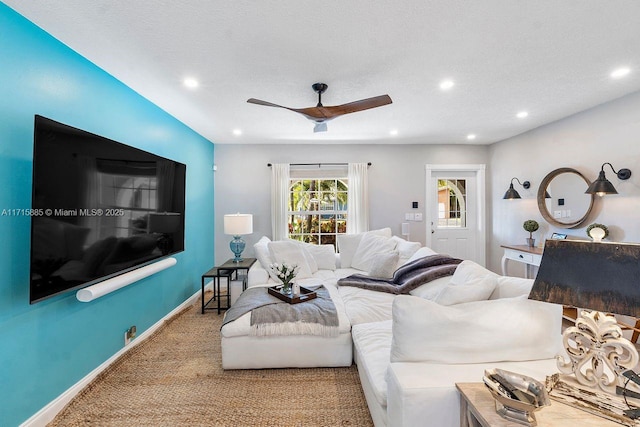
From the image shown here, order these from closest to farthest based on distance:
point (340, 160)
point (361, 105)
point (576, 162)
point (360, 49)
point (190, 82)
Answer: point (360, 49) < point (361, 105) < point (190, 82) < point (576, 162) < point (340, 160)

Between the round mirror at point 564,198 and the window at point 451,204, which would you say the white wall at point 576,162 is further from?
the window at point 451,204

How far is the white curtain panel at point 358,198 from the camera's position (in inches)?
188

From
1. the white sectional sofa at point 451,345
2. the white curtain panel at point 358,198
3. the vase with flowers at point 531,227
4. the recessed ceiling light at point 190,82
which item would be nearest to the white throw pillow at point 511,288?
the white sectional sofa at point 451,345

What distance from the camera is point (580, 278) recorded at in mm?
997

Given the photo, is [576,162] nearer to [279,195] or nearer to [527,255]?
[527,255]

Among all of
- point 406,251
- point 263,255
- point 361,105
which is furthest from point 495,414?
point 263,255

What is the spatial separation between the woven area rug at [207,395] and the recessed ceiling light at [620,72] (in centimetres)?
326

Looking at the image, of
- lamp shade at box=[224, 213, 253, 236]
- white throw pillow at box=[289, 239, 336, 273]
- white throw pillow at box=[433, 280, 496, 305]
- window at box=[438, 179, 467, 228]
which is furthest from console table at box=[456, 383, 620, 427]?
window at box=[438, 179, 467, 228]

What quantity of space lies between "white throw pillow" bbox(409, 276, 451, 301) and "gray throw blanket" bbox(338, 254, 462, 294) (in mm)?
29

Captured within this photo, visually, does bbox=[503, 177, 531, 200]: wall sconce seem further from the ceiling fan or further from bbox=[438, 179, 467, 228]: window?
the ceiling fan

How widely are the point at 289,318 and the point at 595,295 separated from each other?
1881mm

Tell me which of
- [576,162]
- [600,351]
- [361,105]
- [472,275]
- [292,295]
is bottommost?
[292,295]

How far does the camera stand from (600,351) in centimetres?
103

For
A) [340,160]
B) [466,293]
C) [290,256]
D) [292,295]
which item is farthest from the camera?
[340,160]
